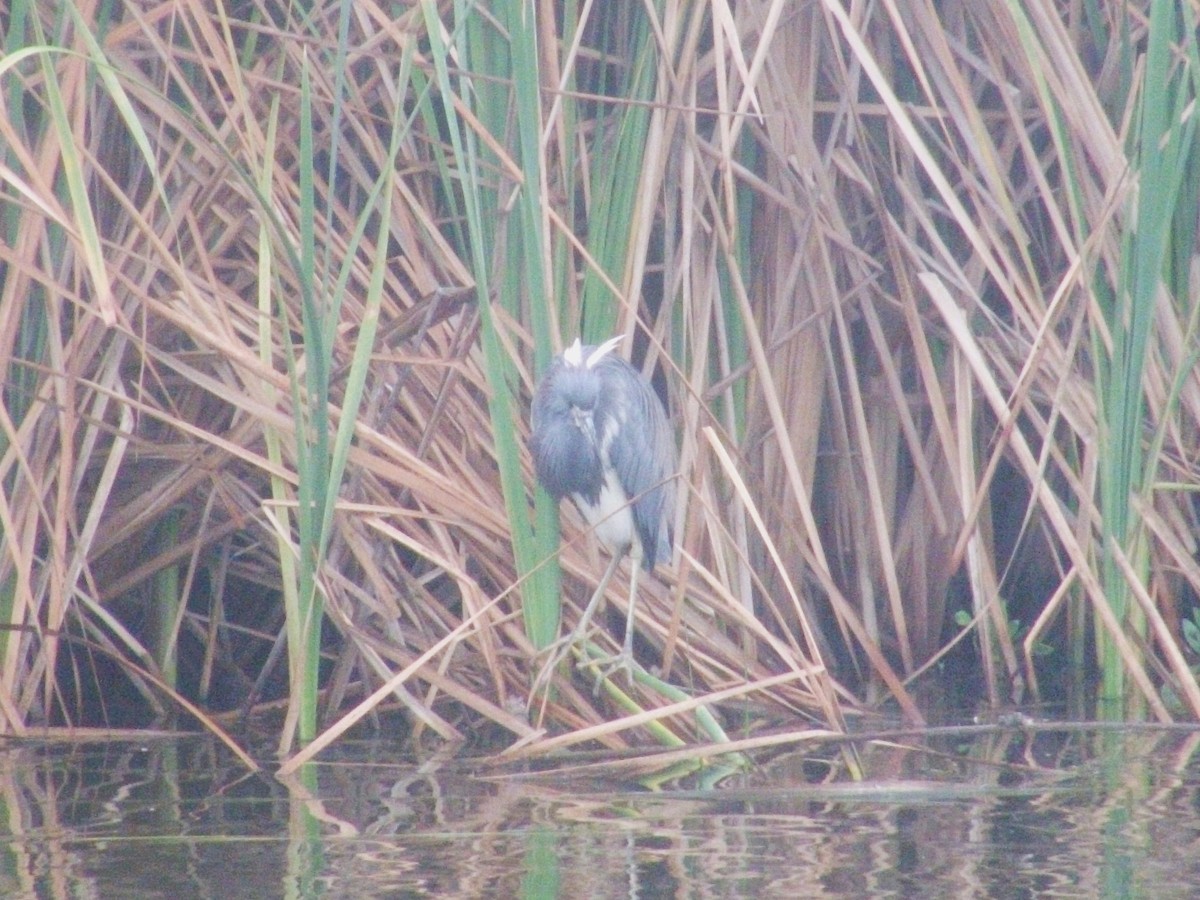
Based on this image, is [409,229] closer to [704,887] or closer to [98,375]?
[98,375]

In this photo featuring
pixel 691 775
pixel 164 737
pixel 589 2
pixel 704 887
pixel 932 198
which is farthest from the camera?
pixel 932 198

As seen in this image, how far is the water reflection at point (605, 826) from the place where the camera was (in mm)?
2574

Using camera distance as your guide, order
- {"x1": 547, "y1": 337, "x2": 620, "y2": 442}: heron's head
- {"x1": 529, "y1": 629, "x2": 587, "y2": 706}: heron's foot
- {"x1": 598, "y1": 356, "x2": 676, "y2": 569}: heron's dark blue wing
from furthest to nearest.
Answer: {"x1": 598, "y1": 356, "x2": 676, "y2": 569}: heron's dark blue wing
{"x1": 547, "y1": 337, "x2": 620, "y2": 442}: heron's head
{"x1": 529, "y1": 629, "x2": 587, "y2": 706}: heron's foot

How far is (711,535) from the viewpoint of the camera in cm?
389

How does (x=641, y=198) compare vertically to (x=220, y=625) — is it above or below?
above

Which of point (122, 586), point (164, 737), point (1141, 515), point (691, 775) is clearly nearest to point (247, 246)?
point (122, 586)

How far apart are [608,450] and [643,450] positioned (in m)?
0.12

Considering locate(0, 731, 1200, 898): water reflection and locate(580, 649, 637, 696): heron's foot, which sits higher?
locate(580, 649, 637, 696): heron's foot

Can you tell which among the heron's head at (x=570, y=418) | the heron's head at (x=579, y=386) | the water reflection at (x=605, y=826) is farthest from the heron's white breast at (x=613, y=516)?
the water reflection at (x=605, y=826)

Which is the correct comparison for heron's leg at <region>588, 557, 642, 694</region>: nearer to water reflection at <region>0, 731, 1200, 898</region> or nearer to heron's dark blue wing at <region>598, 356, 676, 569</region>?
heron's dark blue wing at <region>598, 356, 676, 569</region>

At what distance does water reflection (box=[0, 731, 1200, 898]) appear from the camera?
2574 mm

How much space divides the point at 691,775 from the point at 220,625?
1.33 meters

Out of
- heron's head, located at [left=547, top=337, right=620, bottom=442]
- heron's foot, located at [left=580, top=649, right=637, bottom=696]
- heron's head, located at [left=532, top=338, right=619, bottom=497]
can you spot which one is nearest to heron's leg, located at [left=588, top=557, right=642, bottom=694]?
heron's foot, located at [left=580, top=649, right=637, bottom=696]

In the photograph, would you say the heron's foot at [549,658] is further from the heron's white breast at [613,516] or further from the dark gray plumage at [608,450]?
the heron's white breast at [613,516]
